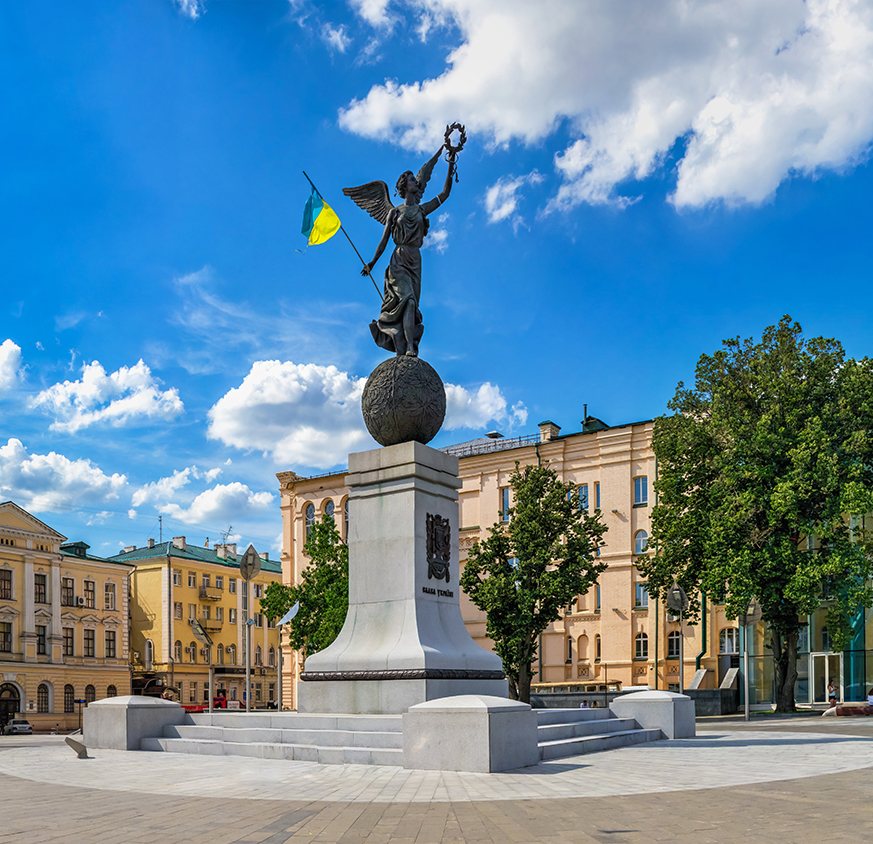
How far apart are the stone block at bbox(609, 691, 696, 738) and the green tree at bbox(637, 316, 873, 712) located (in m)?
13.5

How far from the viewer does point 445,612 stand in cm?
1625

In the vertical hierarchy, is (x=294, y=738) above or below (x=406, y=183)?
below

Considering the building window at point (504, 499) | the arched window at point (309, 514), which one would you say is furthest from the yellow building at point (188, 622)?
the building window at point (504, 499)

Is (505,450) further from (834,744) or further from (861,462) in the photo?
(834,744)

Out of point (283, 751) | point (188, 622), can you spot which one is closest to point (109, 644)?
point (188, 622)

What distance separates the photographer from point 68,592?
6322 cm

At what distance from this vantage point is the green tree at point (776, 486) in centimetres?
2995

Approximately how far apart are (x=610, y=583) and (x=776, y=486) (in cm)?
2003

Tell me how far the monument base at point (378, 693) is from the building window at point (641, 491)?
35114mm

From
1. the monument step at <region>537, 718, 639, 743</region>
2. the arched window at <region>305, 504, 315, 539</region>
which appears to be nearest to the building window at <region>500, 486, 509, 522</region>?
Answer: the arched window at <region>305, 504, 315, 539</region>

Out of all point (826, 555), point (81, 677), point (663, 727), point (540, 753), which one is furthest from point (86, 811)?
point (81, 677)

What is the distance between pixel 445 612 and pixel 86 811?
26.5 ft

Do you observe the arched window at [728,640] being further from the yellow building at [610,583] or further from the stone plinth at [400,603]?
the stone plinth at [400,603]

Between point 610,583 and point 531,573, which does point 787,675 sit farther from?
point 610,583
